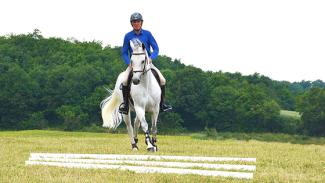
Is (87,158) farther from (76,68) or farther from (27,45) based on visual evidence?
(27,45)

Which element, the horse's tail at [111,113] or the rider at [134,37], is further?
the horse's tail at [111,113]

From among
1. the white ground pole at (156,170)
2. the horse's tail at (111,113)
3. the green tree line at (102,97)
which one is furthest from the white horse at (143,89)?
the green tree line at (102,97)

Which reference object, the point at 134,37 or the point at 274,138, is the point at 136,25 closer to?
the point at 134,37

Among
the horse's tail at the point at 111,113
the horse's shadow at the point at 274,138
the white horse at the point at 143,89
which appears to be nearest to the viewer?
the white horse at the point at 143,89

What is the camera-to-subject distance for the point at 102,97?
107375 mm

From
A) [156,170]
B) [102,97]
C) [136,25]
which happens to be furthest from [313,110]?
[156,170]

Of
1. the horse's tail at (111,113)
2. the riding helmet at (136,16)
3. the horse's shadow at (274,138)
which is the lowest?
the horse's shadow at (274,138)

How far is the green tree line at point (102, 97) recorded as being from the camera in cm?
10062

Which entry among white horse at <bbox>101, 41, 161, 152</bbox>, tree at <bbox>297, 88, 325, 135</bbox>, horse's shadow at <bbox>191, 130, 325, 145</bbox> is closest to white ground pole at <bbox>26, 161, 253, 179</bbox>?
white horse at <bbox>101, 41, 161, 152</bbox>

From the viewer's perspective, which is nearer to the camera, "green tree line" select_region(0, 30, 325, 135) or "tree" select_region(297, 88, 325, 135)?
"green tree line" select_region(0, 30, 325, 135)

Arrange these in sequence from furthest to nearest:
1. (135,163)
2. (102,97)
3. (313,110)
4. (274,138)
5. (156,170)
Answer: (102,97) < (313,110) < (274,138) < (135,163) < (156,170)

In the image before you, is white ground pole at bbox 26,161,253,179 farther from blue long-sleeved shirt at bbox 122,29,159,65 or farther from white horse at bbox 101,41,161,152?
blue long-sleeved shirt at bbox 122,29,159,65

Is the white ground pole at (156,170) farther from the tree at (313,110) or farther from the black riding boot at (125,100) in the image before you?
the tree at (313,110)

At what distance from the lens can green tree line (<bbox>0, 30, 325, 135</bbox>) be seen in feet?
330
